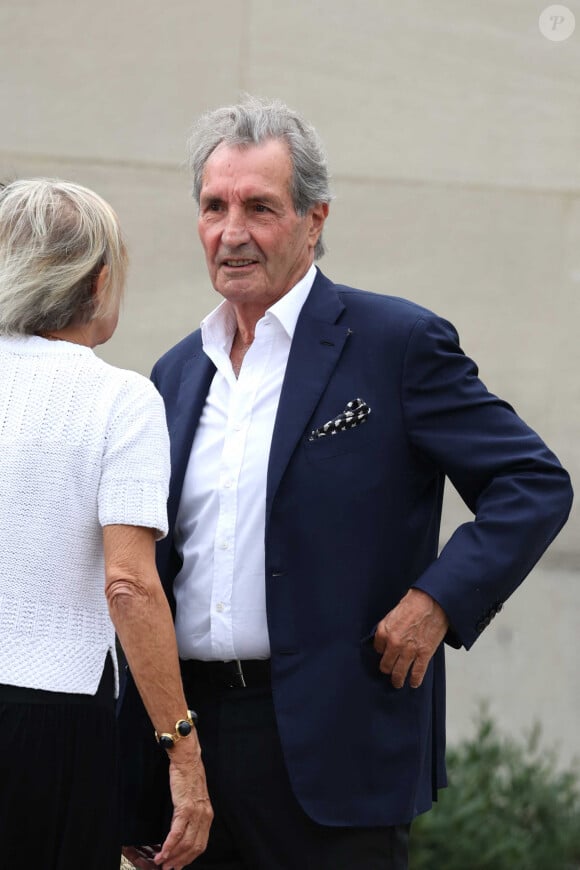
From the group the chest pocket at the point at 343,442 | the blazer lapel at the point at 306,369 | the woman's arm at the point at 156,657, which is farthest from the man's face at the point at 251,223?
the woman's arm at the point at 156,657

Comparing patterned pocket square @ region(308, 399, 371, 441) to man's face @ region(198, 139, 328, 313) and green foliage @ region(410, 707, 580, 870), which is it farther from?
green foliage @ region(410, 707, 580, 870)

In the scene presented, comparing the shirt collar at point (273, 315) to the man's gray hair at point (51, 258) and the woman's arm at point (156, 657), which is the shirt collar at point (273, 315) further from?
the woman's arm at point (156, 657)

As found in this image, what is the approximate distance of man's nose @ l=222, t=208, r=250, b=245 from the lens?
3037 mm

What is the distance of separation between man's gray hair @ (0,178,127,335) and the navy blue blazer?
0.50 m

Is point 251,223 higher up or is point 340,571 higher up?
point 251,223

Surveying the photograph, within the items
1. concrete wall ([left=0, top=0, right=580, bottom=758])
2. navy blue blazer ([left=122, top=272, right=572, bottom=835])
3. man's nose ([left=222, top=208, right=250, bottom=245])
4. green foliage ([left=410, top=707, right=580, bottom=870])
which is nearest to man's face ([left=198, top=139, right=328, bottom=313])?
man's nose ([left=222, top=208, right=250, bottom=245])

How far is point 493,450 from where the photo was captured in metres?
2.80

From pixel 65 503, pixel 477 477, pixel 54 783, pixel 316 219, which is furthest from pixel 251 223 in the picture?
pixel 54 783

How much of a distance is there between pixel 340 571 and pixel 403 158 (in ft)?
9.85

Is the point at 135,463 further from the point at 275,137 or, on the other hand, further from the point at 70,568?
the point at 275,137

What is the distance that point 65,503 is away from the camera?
8.17 feet

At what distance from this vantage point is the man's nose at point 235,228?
304 cm

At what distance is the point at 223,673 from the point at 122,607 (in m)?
0.45

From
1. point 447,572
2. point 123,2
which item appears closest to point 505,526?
point 447,572
